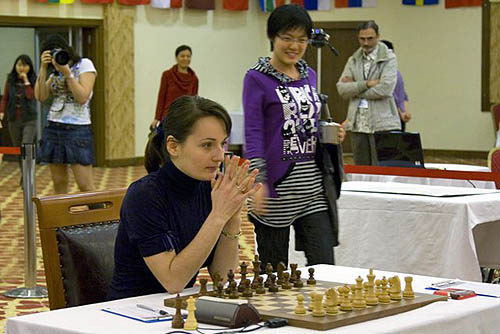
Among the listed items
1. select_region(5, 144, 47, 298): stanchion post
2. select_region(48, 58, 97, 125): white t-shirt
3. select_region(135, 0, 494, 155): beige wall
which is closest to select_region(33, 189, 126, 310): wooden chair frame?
select_region(5, 144, 47, 298): stanchion post

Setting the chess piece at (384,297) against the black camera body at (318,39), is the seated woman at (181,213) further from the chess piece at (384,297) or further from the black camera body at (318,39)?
the black camera body at (318,39)

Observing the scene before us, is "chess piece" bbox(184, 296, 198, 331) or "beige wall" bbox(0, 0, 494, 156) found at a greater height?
"beige wall" bbox(0, 0, 494, 156)

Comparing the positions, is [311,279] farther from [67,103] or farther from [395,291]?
[67,103]

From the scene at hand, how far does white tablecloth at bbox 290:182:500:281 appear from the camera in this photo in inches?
197

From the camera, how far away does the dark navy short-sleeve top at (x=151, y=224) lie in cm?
277

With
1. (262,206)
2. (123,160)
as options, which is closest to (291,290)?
(262,206)

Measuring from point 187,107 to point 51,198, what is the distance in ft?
1.66

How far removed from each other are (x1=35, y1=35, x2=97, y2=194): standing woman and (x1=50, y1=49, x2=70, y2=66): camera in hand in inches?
A: 0.7

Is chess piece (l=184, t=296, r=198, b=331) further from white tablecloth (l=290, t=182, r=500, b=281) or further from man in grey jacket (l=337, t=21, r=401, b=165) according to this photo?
man in grey jacket (l=337, t=21, r=401, b=165)

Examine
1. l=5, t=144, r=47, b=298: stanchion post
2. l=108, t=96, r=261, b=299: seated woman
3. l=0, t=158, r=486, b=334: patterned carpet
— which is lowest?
l=0, t=158, r=486, b=334: patterned carpet

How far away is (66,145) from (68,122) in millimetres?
169

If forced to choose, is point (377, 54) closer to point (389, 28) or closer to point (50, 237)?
point (50, 237)

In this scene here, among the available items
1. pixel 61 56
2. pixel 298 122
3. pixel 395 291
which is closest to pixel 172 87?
pixel 61 56

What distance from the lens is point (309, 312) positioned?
2.31 metres
